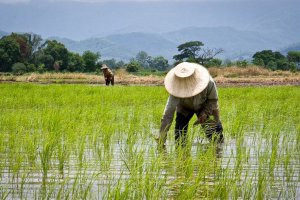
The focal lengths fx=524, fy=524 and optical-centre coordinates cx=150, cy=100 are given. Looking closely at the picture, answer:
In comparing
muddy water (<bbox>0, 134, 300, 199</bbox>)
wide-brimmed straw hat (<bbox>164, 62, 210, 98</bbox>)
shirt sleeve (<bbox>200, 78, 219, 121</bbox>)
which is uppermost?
wide-brimmed straw hat (<bbox>164, 62, 210, 98</bbox>)

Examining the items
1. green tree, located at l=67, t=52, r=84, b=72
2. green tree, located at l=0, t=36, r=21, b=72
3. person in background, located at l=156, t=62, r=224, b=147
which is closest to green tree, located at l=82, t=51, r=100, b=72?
green tree, located at l=67, t=52, r=84, b=72

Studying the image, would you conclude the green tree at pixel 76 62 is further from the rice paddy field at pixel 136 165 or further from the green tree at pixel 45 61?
the rice paddy field at pixel 136 165

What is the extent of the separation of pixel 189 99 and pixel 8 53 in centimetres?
4434

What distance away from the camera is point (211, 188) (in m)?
3.26

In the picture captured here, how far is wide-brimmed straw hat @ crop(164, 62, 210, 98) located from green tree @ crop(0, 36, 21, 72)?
143 ft

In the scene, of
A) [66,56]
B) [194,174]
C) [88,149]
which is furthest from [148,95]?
[66,56]

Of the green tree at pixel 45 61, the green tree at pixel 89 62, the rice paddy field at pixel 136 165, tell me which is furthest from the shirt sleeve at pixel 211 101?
the green tree at pixel 89 62

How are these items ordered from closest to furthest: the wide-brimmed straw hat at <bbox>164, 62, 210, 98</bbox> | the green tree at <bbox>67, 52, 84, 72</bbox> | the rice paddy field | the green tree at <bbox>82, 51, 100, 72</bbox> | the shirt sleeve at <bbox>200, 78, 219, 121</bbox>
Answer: the rice paddy field
the wide-brimmed straw hat at <bbox>164, 62, 210, 98</bbox>
the shirt sleeve at <bbox>200, 78, 219, 121</bbox>
the green tree at <bbox>67, 52, 84, 72</bbox>
the green tree at <bbox>82, 51, 100, 72</bbox>

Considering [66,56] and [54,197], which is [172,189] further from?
[66,56]

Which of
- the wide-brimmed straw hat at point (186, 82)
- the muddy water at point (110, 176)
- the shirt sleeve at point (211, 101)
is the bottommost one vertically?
the muddy water at point (110, 176)

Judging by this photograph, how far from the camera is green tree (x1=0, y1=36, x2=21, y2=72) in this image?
46125 mm

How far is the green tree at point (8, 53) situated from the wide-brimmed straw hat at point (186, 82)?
4352 cm

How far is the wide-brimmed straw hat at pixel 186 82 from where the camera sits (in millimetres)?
4262

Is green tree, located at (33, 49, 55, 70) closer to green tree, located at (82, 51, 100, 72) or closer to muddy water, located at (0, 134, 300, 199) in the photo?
green tree, located at (82, 51, 100, 72)
